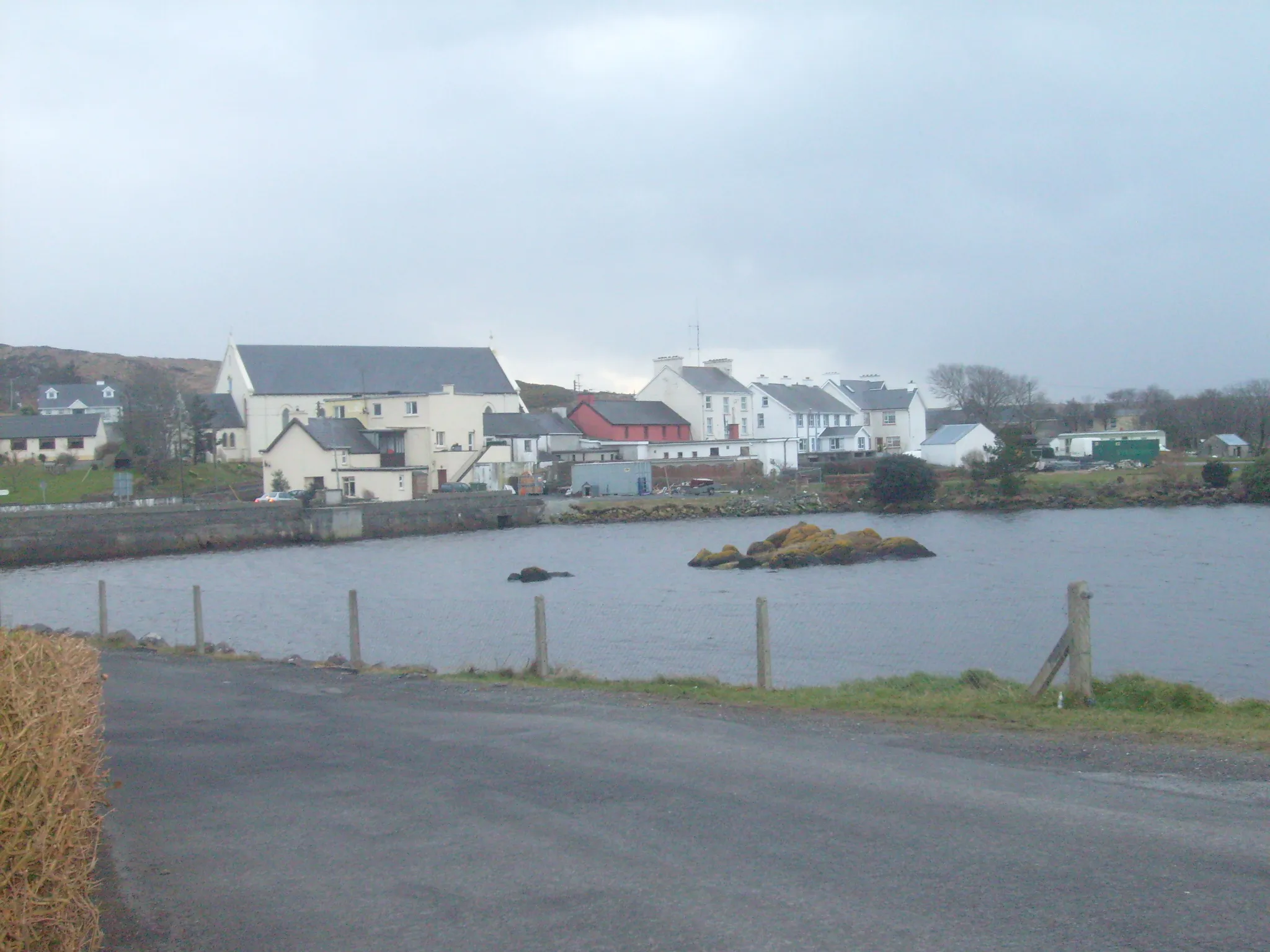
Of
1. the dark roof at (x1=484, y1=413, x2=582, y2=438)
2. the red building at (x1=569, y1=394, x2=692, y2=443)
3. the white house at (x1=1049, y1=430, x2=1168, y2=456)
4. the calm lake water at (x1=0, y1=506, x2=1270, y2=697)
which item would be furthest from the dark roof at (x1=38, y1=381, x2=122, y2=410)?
the white house at (x1=1049, y1=430, x2=1168, y2=456)

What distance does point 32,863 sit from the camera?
3.97 metres

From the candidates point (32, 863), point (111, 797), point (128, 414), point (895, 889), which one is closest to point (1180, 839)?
point (895, 889)

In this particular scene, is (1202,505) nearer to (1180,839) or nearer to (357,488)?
(357,488)

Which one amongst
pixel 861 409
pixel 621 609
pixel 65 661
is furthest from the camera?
pixel 861 409

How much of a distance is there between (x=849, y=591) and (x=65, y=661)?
30.9 meters

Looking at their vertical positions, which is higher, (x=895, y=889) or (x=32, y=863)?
(x=32, y=863)

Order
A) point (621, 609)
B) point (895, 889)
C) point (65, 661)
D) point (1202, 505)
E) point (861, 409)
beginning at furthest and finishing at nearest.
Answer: point (861, 409), point (1202, 505), point (621, 609), point (895, 889), point (65, 661)

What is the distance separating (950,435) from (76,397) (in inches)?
3311

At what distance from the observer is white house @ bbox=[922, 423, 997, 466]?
90.0 m

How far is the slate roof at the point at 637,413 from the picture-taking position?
304 feet

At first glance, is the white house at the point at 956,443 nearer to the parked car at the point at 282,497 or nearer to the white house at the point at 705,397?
the white house at the point at 705,397

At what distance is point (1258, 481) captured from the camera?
7069cm

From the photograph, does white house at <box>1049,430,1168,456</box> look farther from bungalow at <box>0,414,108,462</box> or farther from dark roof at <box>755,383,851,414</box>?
bungalow at <box>0,414,108,462</box>

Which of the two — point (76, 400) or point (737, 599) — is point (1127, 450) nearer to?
point (737, 599)
